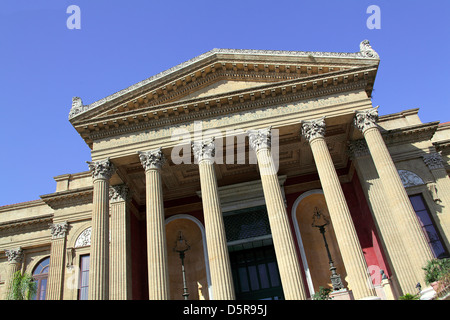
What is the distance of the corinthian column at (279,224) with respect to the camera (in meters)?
15.9

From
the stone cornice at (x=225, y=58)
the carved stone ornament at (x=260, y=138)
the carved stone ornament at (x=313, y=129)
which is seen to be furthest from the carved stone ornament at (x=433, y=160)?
the carved stone ornament at (x=260, y=138)

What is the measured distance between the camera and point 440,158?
2234 centimetres

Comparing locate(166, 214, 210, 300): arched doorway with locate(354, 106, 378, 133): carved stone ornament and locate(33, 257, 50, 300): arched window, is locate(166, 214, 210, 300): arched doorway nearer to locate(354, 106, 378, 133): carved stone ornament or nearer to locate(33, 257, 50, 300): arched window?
locate(33, 257, 50, 300): arched window

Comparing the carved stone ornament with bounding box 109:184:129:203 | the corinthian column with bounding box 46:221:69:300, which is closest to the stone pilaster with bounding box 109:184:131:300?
the carved stone ornament with bounding box 109:184:129:203

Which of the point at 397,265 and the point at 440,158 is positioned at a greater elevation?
the point at 440,158

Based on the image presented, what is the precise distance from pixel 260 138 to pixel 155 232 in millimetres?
6669

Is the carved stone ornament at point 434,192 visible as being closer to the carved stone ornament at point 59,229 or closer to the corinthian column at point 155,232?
the corinthian column at point 155,232

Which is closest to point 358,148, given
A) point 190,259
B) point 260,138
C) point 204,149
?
point 260,138

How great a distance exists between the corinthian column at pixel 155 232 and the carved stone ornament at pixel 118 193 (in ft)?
9.43
